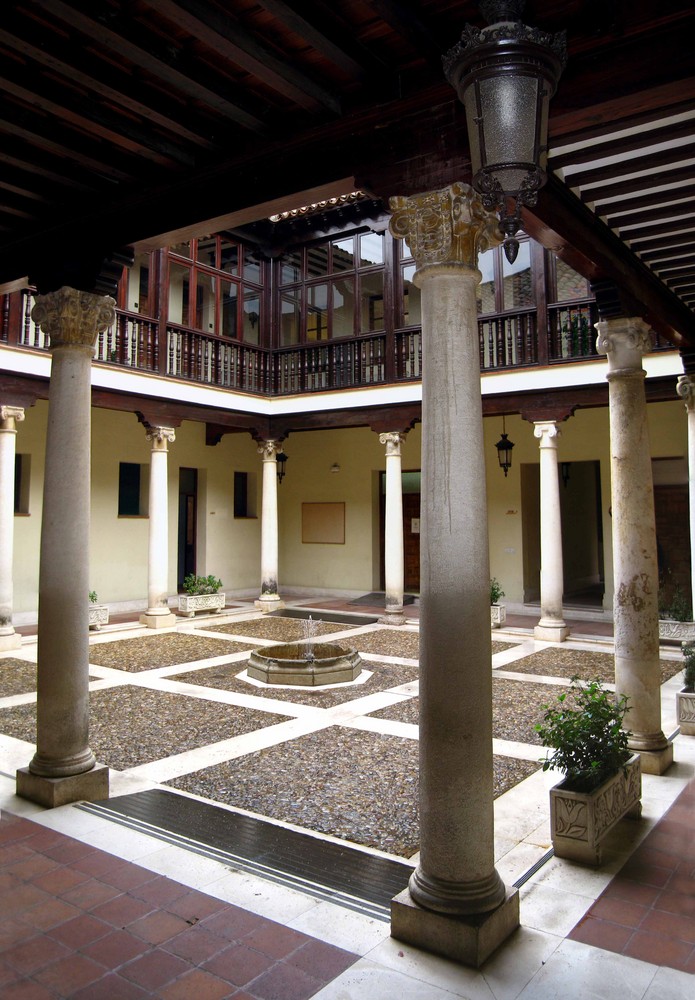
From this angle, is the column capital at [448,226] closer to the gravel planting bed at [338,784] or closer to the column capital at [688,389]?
the gravel planting bed at [338,784]

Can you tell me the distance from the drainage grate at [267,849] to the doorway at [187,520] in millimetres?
12025

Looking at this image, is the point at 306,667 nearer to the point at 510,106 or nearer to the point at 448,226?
the point at 448,226

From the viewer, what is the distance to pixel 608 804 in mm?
4266

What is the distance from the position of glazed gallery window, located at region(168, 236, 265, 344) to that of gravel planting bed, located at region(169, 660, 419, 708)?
7015 mm

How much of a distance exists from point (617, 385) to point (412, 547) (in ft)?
40.0

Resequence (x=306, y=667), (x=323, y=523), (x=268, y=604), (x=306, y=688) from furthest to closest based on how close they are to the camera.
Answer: (x=323, y=523)
(x=268, y=604)
(x=306, y=667)
(x=306, y=688)

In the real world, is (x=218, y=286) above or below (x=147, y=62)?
above

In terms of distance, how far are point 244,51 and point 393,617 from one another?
11.6 metres

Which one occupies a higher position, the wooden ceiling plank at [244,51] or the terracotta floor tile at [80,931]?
the wooden ceiling plank at [244,51]

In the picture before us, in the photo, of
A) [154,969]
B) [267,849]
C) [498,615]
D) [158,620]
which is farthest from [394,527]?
[154,969]

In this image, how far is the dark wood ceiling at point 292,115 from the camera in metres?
2.94

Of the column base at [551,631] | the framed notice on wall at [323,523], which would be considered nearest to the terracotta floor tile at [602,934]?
the column base at [551,631]

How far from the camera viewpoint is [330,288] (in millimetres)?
15016

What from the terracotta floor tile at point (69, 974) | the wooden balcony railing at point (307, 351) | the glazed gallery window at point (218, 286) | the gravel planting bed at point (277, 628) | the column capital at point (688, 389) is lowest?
the terracotta floor tile at point (69, 974)
